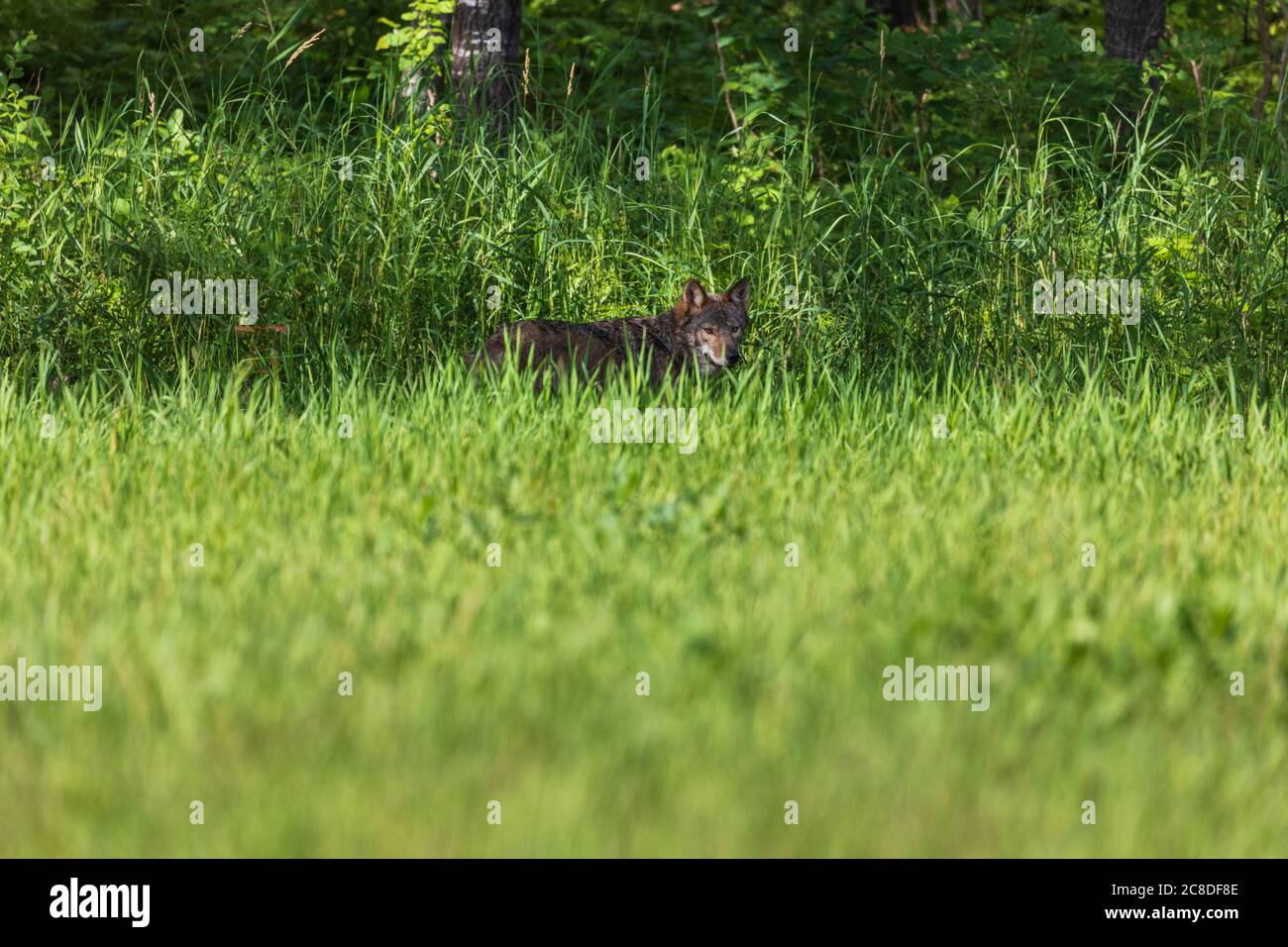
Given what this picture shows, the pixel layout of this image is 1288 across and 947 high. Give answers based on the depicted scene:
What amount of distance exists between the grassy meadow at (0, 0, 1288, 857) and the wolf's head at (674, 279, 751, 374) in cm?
23

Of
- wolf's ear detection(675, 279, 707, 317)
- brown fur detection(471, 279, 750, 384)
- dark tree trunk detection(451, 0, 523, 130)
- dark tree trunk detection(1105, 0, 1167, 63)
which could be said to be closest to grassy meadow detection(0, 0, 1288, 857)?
brown fur detection(471, 279, 750, 384)

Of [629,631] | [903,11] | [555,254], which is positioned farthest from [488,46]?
[903,11]

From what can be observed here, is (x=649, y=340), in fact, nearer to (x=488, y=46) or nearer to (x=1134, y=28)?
(x=488, y=46)

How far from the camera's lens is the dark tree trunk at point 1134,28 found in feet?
43.1

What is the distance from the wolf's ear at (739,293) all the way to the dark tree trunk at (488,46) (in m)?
2.92

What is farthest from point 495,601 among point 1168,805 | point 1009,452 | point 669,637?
point 1009,452

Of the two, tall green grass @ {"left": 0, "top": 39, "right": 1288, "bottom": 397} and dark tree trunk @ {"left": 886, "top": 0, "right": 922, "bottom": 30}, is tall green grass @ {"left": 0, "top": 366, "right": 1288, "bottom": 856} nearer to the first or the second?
tall green grass @ {"left": 0, "top": 39, "right": 1288, "bottom": 397}

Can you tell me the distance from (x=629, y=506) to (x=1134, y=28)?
32.7ft

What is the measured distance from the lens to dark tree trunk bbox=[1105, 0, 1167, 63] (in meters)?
13.1

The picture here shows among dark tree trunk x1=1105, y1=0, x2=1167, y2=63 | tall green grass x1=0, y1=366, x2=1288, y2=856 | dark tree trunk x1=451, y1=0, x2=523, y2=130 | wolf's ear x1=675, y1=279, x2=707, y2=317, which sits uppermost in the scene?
dark tree trunk x1=1105, y1=0, x2=1167, y2=63

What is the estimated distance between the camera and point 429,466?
5.71 m

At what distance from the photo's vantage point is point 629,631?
4086 millimetres

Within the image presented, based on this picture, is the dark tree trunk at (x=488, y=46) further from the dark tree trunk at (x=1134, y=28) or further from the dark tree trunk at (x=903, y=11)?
the dark tree trunk at (x=903, y=11)

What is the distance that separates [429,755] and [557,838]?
465 mm
